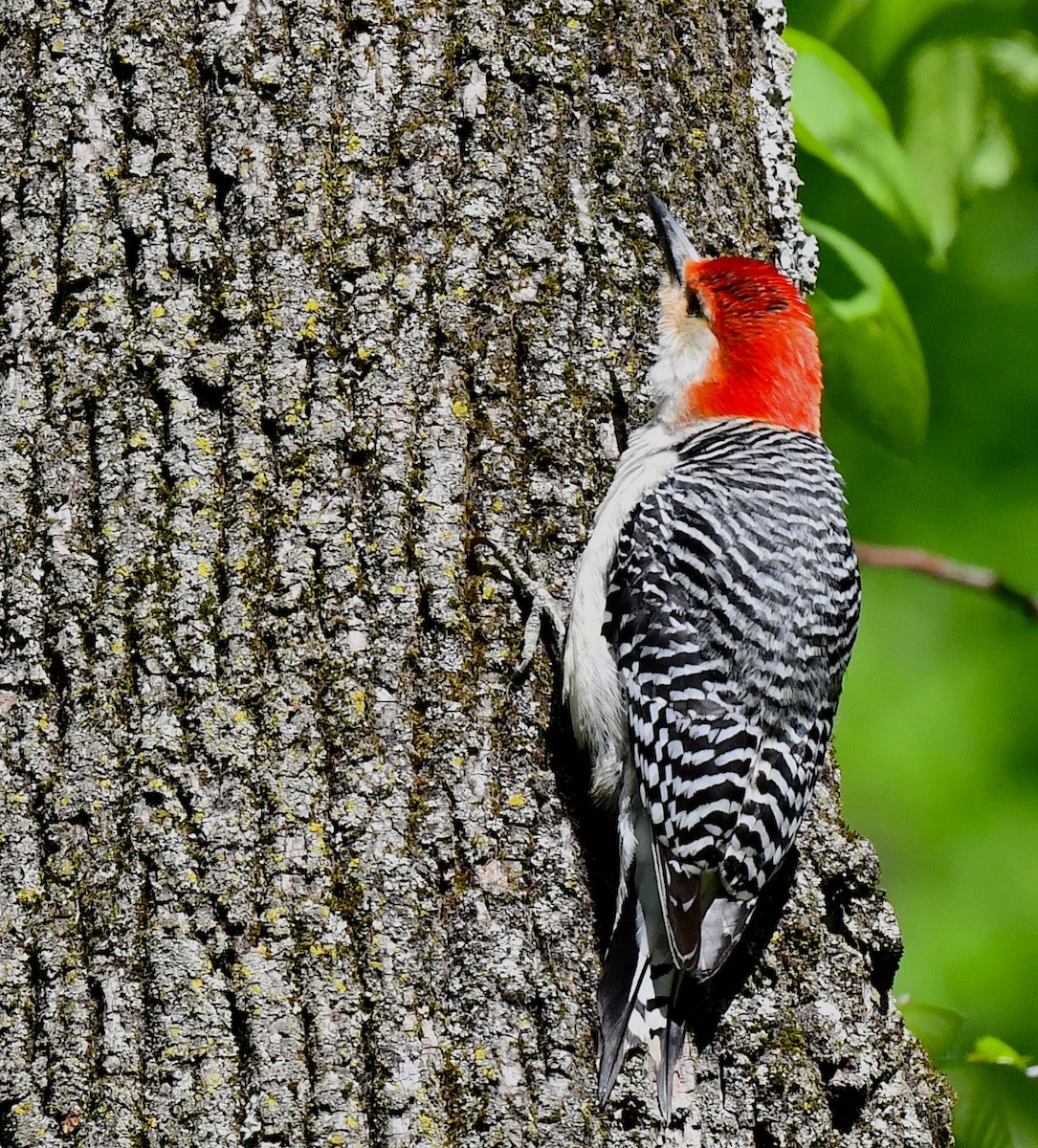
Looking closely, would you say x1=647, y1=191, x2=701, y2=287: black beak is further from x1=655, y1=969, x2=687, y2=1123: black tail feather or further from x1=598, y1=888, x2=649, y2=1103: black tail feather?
x1=655, y1=969, x2=687, y2=1123: black tail feather

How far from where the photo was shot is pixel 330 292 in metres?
2.49

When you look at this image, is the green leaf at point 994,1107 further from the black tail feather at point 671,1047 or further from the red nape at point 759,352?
the red nape at point 759,352

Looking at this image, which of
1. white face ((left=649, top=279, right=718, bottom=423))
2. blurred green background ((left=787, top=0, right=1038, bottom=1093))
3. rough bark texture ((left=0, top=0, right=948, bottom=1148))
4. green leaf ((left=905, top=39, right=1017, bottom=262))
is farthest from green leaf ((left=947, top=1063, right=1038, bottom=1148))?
blurred green background ((left=787, top=0, right=1038, bottom=1093))

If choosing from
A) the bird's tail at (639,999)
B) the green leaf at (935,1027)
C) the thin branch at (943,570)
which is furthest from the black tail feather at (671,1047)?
the thin branch at (943,570)

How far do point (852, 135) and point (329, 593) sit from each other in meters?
1.59

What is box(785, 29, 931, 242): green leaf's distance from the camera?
3033mm

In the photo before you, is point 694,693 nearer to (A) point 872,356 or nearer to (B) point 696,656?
(B) point 696,656

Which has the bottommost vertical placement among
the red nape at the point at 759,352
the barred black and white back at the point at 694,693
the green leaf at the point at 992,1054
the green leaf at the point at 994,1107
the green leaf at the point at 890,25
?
the green leaf at the point at 994,1107

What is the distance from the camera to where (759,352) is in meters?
3.29

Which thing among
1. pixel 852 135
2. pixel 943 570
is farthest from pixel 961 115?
pixel 943 570

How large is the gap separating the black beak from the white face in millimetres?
40

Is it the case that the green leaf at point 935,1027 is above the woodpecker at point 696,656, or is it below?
below

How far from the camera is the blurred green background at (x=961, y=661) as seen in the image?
23.0 feet

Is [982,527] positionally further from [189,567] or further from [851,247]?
[189,567]
